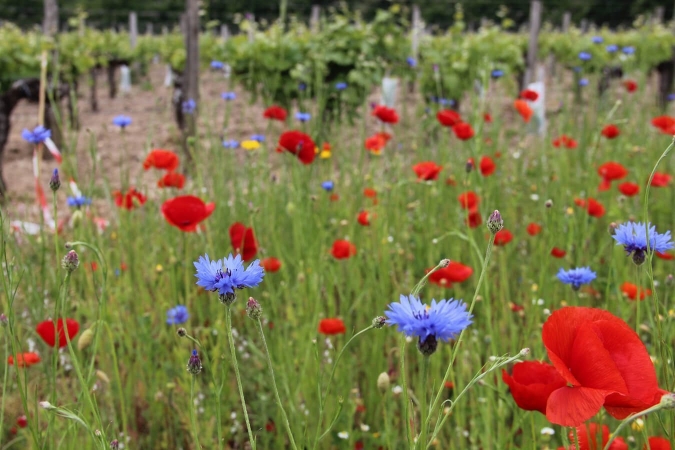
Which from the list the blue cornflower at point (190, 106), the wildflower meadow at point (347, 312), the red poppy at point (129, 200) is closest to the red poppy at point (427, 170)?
the wildflower meadow at point (347, 312)

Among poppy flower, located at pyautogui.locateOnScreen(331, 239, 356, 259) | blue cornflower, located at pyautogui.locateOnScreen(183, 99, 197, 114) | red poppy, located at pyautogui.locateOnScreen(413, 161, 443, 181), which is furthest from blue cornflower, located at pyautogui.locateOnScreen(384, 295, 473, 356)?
blue cornflower, located at pyautogui.locateOnScreen(183, 99, 197, 114)

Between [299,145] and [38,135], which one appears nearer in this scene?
[38,135]

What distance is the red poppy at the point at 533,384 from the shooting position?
589 millimetres

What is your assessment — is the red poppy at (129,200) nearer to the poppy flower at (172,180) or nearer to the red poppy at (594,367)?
the poppy flower at (172,180)

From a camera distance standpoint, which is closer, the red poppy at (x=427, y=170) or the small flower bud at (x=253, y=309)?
the small flower bud at (x=253, y=309)

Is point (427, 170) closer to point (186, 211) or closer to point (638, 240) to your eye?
point (186, 211)

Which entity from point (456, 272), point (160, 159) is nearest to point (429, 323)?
point (456, 272)

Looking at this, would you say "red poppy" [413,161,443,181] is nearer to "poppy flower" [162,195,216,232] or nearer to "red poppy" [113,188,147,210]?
"poppy flower" [162,195,216,232]

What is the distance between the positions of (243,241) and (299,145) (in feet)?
1.00

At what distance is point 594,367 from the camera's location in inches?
18.8

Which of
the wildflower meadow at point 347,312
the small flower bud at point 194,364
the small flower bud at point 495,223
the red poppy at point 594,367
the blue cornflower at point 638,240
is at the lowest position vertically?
the wildflower meadow at point 347,312

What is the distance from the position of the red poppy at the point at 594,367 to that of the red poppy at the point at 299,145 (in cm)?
98

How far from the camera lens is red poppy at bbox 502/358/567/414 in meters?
0.59

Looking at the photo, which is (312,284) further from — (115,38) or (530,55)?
(115,38)
